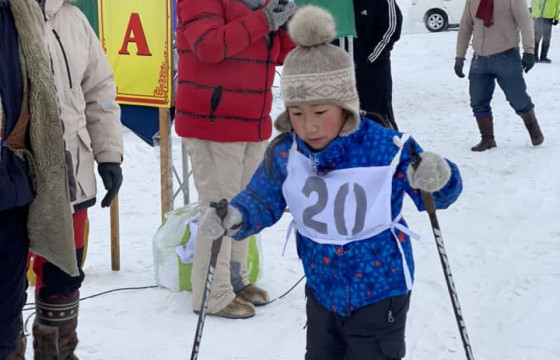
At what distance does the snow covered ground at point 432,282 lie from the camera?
3.89 m

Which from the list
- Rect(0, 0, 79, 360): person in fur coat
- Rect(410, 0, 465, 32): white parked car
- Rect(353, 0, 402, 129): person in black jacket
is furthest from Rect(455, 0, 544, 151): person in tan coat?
Rect(410, 0, 465, 32): white parked car

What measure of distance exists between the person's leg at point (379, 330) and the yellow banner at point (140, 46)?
2.55 m

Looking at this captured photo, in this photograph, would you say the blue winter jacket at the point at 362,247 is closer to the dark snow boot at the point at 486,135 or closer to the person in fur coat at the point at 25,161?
the person in fur coat at the point at 25,161

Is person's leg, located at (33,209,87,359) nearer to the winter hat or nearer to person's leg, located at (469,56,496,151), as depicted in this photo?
the winter hat

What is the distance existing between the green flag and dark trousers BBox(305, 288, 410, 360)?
293 centimetres

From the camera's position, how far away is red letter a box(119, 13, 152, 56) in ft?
15.4

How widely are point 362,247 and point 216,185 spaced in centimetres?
160

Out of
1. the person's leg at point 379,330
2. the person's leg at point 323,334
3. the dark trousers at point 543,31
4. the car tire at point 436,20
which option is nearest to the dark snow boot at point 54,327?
the person's leg at point 323,334

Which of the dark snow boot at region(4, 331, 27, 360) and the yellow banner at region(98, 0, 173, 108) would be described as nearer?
the dark snow boot at region(4, 331, 27, 360)

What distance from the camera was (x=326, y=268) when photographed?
8.50 ft

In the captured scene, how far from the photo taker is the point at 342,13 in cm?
533

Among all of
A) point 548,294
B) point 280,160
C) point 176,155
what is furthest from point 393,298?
point 176,155

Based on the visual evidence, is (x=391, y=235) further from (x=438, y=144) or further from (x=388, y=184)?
(x=438, y=144)

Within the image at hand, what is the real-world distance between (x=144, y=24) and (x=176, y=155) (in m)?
3.49
